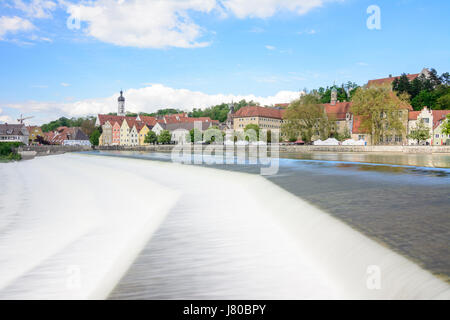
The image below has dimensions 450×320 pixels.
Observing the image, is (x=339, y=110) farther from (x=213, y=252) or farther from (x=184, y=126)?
(x=213, y=252)

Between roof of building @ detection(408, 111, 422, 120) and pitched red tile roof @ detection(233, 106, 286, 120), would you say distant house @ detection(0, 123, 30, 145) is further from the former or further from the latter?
roof of building @ detection(408, 111, 422, 120)

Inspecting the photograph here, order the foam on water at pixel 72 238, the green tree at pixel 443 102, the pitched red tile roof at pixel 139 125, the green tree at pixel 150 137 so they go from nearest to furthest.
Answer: the foam on water at pixel 72 238 < the green tree at pixel 443 102 < the green tree at pixel 150 137 < the pitched red tile roof at pixel 139 125

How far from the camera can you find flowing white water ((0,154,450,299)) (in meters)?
6.42

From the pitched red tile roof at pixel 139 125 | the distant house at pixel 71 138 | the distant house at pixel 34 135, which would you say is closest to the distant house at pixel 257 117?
the pitched red tile roof at pixel 139 125

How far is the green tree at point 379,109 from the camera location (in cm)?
6304

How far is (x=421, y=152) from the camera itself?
195 feet

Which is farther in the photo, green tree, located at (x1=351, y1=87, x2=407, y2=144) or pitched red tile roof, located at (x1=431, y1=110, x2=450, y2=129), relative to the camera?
pitched red tile roof, located at (x1=431, y1=110, x2=450, y2=129)

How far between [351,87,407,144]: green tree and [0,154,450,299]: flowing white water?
181 feet

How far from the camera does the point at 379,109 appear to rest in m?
63.7

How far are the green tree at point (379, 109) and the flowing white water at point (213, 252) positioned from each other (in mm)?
55197

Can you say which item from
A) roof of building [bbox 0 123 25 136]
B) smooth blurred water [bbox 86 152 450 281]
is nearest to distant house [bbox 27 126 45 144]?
roof of building [bbox 0 123 25 136]

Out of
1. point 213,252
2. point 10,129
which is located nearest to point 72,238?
point 213,252

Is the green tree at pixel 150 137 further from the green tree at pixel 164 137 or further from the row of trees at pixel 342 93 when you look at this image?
the row of trees at pixel 342 93
